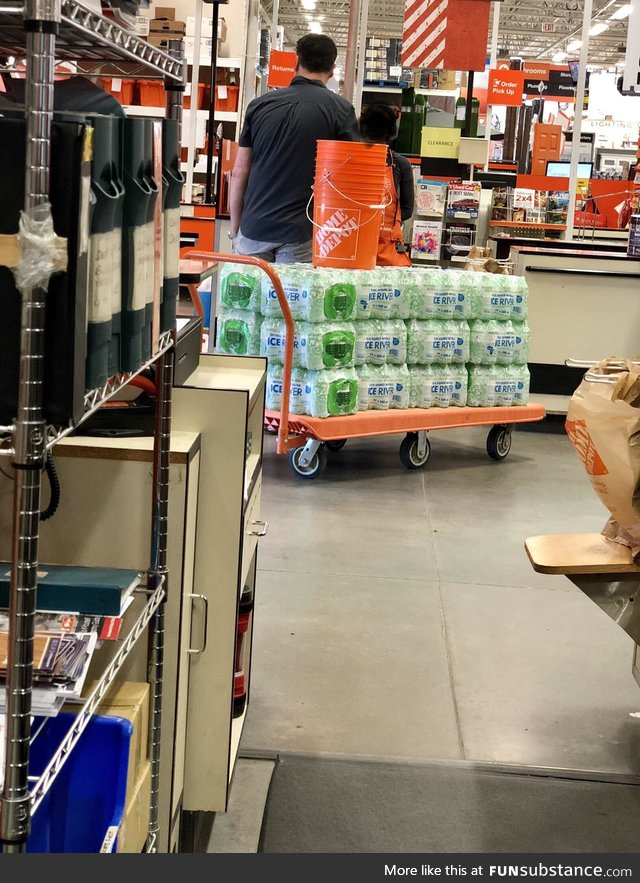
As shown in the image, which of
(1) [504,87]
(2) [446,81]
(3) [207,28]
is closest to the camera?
(3) [207,28]

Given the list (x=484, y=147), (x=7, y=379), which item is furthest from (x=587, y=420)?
(x=484, y=147)

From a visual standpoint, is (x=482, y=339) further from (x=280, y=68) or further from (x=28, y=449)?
(x=280, y=68)

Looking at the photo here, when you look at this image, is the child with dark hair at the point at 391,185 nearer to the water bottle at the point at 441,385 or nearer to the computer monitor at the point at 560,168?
the water bottle at the point at 441,385

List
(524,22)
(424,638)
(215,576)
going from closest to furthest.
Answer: (215,576) < (424,638) < (524,22)

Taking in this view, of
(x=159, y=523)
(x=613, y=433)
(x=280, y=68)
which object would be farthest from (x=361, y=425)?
(x=280, y=68)

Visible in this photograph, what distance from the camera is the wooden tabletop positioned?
9.00ft

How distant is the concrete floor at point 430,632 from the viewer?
304 centimetres

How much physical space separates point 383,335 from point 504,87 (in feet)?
29.9

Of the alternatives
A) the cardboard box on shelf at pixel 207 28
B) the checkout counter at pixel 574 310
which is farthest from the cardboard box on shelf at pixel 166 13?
the checkout counter at pixel 574 310

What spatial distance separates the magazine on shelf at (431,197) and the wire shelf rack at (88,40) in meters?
9.09

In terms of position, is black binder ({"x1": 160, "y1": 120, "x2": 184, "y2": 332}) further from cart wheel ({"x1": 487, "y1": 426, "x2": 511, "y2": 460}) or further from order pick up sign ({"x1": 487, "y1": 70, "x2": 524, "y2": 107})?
order pick up sign ({"x1": 487, "y1": 70, "x2": 524, "y2": 107})

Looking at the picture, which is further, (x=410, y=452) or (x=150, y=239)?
(x=410, y=452)

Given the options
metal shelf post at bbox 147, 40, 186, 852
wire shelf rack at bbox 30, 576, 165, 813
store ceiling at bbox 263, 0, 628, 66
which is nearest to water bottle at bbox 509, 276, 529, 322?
metal shelf post at bbox 147, 40, 186, 852

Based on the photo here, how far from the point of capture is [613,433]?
2.62 meters
